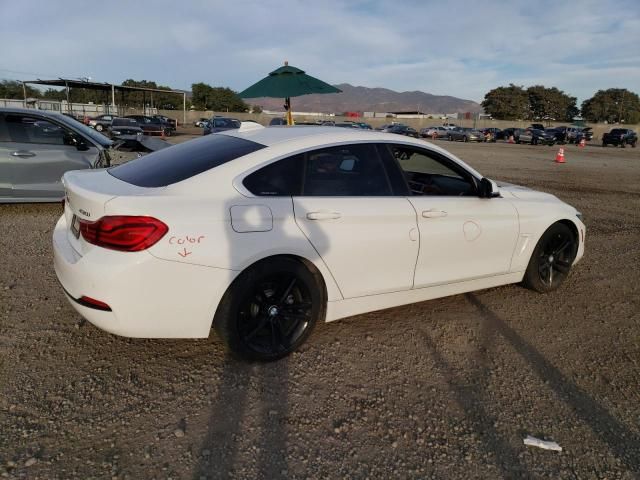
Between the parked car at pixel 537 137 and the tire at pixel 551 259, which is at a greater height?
the parked car at pixel 537 137

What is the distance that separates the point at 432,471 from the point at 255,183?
1911 mm

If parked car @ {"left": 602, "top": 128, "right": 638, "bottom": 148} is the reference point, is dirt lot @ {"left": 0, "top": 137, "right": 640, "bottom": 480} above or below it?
below

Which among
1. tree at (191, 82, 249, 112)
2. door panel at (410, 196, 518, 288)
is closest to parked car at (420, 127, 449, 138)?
door panel at (410, 196, 518, 288)

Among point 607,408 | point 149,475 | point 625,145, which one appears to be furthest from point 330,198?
point 625,145

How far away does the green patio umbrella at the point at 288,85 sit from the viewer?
11062 mm

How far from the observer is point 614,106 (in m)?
102

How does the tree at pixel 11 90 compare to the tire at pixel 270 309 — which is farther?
the tree at pixel 11 90

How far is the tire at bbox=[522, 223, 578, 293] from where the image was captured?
446 centimetres

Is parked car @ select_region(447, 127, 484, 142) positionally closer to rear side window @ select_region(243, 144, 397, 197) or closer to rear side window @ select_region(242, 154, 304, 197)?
rear side window @ select_region(243, 144, 397, 197)

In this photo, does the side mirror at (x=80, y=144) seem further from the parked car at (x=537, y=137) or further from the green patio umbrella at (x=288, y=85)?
the parked car at (x=537, y=137)

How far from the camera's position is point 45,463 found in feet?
7.41

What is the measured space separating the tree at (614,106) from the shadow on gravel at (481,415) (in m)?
116

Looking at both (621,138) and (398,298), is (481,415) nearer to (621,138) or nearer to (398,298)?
(398,298)

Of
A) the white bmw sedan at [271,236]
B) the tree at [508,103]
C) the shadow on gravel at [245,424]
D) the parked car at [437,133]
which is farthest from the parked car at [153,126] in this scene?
the tree at [508,103]
